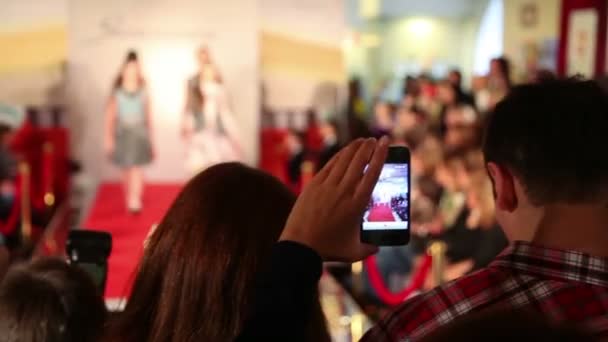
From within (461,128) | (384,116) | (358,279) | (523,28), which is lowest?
(358,279)

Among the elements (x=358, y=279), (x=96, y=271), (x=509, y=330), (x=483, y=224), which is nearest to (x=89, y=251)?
(x=96, y=271)

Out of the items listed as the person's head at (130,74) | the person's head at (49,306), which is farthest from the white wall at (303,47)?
the person's head at (49,306)

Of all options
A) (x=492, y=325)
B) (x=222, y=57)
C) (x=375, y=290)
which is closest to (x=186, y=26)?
(x=222, y=57)

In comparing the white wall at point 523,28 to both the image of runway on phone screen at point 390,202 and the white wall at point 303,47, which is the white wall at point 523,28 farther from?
the image of runway on phone screen at point 390,202

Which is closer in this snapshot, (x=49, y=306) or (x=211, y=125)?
(x=49, y=306)

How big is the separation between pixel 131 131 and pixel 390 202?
5711 mm

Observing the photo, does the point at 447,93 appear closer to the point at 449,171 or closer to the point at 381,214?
the point at 449,171

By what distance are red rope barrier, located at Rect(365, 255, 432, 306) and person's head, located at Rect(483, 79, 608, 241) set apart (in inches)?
146

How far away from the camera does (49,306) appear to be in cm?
142

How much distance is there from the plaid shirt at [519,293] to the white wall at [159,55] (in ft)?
18.6

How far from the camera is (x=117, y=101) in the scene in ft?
22.0

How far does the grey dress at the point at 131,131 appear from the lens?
6723mm

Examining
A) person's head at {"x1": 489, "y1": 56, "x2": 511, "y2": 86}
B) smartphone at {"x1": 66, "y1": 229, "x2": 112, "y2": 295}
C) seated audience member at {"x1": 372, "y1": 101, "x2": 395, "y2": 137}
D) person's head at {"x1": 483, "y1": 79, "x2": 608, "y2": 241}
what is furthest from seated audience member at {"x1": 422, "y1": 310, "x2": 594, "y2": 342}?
seated audience member at {"x1": 372, "y1": 101, "x2": 395, "y2": 137}

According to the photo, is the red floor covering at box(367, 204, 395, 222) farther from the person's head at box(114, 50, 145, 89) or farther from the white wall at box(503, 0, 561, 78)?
the white wall at box(503, 0, 561, 78)
